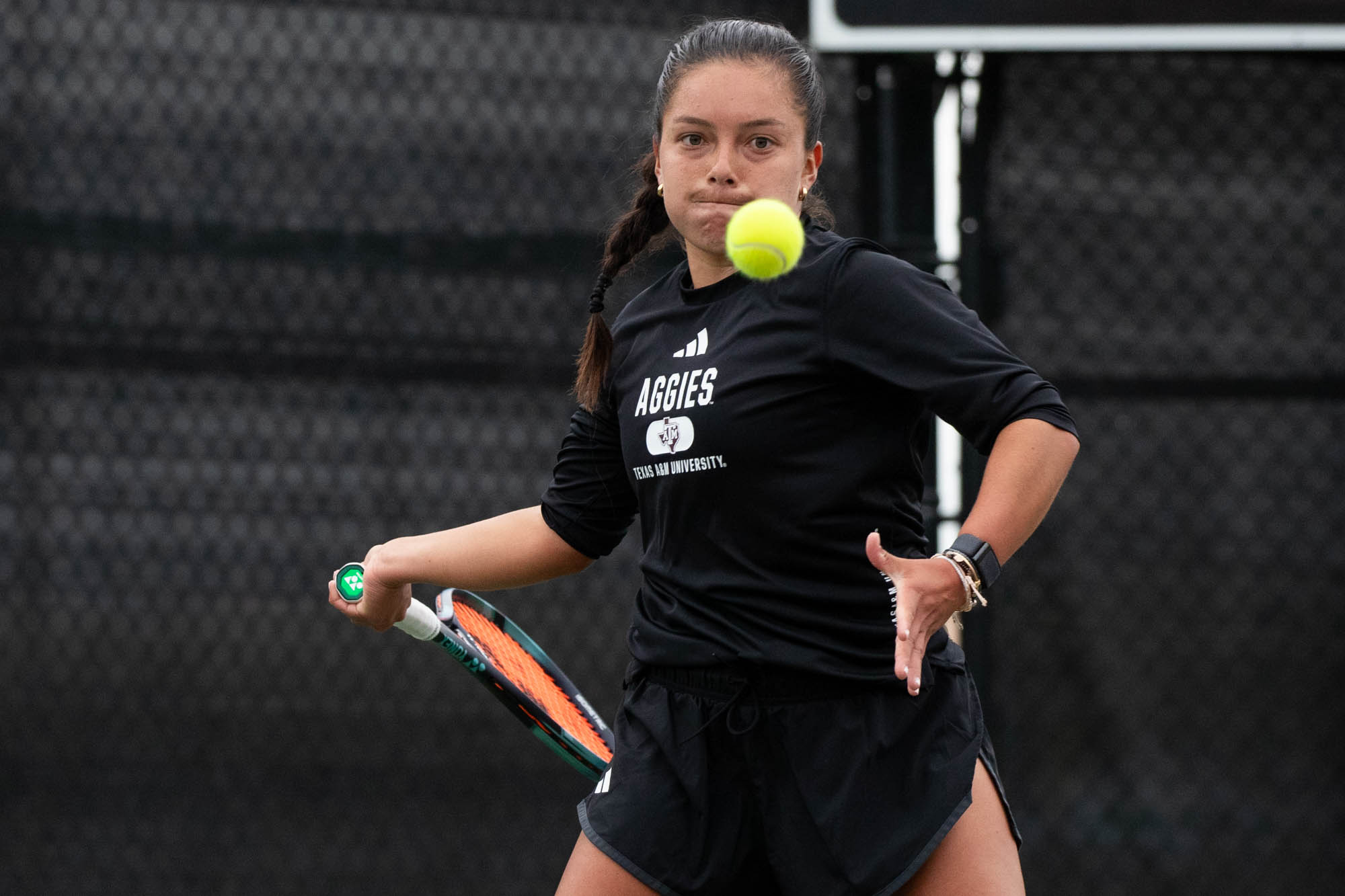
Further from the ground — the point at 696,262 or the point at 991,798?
the point at 696,262

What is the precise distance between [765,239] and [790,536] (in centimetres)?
29

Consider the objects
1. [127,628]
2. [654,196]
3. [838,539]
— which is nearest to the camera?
[838,539]

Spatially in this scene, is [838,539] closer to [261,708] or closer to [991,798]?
[991,798]

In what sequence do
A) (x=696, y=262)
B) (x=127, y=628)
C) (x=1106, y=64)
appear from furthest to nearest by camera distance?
(x=1106, y=64)
(x=127, y=628)
(x=696, y=262)

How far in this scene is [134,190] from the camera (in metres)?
2.54

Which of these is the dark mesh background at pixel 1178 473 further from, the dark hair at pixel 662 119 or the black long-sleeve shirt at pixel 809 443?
the black long-sleeve shirt at pixel 809 443

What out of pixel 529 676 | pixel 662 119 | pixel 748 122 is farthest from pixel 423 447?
pixel 748 122

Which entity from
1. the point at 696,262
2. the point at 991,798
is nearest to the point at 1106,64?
the point at 696,262

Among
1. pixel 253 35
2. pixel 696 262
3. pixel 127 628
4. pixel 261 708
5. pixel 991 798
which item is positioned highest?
pixel 253 35

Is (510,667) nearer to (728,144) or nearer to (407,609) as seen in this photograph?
(407,609)

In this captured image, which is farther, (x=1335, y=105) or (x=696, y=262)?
(x=1335, y=105)

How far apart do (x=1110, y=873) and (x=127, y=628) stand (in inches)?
71.3

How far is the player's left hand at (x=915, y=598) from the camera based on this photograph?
3.75 feet

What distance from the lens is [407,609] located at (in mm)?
1693
